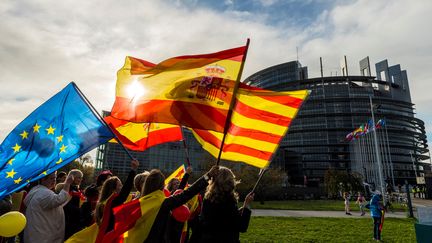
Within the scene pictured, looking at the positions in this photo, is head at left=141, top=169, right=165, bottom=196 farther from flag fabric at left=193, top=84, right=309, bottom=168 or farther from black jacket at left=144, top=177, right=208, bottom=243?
flag fabric at left=193, top=84, right=309, bottom=168

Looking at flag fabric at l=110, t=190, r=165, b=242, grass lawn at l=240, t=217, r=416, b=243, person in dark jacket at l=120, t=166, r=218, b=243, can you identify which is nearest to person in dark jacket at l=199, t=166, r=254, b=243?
person in dark jacket at l=120, t=166, r=218, b=243

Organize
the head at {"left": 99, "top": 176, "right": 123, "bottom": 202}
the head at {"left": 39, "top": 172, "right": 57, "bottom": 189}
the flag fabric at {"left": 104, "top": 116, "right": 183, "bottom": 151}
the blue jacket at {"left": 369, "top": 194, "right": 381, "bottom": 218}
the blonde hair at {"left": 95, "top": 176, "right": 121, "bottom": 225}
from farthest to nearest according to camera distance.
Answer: the blue jacket at {"left": 369, "top": 194, "right": 381, "bottom": 218}, the flag fabric at {"left": 104, "top": 116, "right": 183, "bottom": 151}, the head at {"left": 39, "top": 172, "right": 57, "bottom": 189}, the head at {"left": 99, "top": 176, "right": 123, "bottom": 202}, the blonde hair at {"left": 95, "top": 176, "right": 121, "bottom": 225}

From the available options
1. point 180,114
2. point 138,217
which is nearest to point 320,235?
point 180,114

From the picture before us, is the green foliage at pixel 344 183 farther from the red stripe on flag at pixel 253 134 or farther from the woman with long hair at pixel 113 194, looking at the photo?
the woman with long hair at pixel 113 194

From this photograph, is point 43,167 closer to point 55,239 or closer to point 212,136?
point 55,239

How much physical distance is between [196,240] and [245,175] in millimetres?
34792

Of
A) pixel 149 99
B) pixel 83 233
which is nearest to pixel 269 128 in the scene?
pixel 149 99

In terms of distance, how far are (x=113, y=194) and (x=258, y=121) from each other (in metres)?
2.84

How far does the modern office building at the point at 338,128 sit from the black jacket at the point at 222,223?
321ft

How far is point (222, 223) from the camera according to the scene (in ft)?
11.6

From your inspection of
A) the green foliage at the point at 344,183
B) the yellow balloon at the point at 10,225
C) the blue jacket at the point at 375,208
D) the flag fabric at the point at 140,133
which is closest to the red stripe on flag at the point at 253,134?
the flag fabric at the point at 140,133

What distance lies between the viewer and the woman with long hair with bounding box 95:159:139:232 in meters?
3.96

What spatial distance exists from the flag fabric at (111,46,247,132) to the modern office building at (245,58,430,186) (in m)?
97.0

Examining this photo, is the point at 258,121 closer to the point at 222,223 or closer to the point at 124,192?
the point at 222,223
